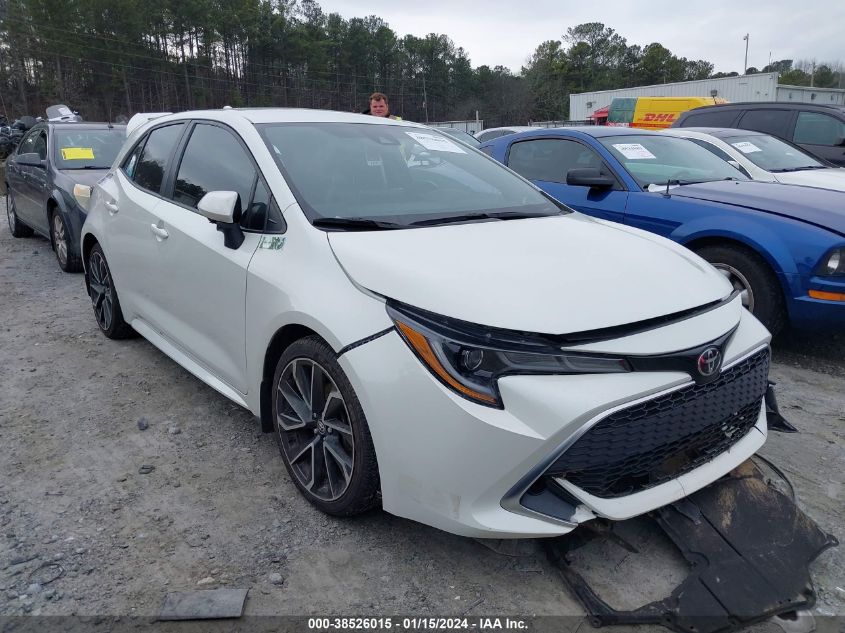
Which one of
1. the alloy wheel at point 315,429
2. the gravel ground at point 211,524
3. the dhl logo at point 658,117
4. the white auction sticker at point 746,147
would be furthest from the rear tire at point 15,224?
the dhl logo at point 658,117

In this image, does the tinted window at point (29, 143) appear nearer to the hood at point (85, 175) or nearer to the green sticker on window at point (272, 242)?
the hood at point (85, 175)

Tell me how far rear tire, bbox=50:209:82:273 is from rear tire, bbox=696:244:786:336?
6216 mm

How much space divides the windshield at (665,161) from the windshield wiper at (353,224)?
305 centimetres

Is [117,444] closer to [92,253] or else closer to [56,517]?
[56,517]

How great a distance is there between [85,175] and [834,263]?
6.99 metres

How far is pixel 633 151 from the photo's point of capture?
539 cm

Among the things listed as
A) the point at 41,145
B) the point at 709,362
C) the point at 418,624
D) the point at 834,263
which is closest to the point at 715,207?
the point at 834,263

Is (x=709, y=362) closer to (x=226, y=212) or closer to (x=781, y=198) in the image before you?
(x=226, y=212)

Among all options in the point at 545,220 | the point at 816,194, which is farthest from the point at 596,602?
the point at 816,194

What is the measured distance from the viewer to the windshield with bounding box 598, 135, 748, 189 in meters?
5.20

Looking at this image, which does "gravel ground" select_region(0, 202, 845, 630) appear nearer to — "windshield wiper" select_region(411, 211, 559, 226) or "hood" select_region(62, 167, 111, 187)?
"windshield wiper" select_region(411, 211, 559, 226)

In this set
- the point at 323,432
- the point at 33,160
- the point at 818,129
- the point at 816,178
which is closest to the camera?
the point at 323,432

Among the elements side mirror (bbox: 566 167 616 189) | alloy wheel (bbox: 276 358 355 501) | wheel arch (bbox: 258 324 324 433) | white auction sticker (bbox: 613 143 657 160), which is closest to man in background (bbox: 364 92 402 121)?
white auction sticker (bbox: 613 143 657 160)

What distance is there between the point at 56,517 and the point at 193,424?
36.1 inches
